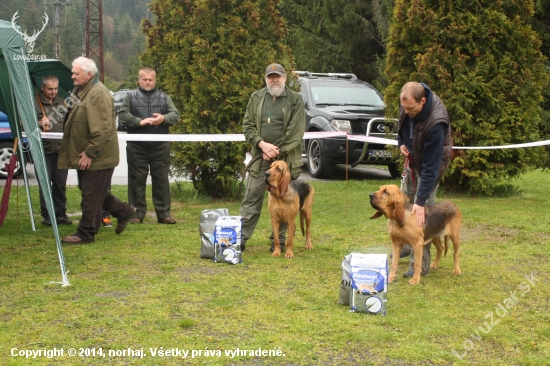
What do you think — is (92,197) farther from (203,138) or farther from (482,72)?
(482,72)

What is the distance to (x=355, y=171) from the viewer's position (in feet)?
51.7

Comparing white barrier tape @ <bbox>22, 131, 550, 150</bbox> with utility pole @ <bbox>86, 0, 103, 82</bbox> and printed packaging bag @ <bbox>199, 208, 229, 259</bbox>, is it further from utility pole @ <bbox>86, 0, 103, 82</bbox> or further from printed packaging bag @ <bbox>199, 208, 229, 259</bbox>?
utility pole @ <bbox>86, 0, 103, 82</bbox>

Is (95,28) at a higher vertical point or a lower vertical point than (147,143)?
higher

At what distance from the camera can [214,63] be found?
10.2 metres

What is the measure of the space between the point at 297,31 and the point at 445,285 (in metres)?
21.1

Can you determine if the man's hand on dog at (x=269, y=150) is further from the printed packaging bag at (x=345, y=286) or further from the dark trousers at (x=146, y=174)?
the dark trousers at (x=146, y=174)

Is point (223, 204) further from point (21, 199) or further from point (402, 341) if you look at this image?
point (402, 341)

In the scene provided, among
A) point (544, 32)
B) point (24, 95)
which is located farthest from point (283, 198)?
point (544, 32)

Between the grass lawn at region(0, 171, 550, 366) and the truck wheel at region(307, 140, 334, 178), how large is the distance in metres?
5.30

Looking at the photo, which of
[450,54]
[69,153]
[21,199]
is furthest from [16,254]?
[450,54]

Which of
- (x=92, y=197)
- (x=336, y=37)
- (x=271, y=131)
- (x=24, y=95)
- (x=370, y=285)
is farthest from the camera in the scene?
(x=336, y=37)

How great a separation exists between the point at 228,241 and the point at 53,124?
350cm

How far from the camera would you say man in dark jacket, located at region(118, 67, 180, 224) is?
8586 mm

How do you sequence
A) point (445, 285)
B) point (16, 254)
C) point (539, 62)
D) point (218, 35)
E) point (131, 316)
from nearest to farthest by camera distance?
Result: point (131, 316)
point (445, 285)
point (16, 254)
point (218, 35)
point (539, 62)
